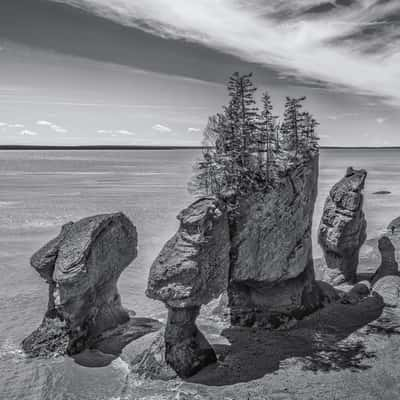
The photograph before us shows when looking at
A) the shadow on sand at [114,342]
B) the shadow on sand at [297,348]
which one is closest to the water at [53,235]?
the shadow on sand at [114,342]

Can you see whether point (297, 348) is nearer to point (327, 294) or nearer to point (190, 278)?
point (327, 294)

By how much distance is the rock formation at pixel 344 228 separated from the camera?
30016 millimetres

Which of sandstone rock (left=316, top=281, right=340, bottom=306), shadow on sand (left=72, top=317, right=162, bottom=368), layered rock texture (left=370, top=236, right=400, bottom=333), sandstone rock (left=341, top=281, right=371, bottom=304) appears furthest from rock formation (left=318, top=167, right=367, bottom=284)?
shadow on sand (left=72, top=317, right=162, bottom=368)

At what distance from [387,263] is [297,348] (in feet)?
41.4

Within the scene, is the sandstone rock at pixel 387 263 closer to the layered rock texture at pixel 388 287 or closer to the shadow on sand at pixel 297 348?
the layered rock texture at pixel 388 287

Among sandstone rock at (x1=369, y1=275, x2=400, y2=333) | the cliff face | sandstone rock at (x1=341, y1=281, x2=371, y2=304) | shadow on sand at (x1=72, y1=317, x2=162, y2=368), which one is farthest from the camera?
sandstone rock at (x1=341, y1=281, x2=371, y2=304)

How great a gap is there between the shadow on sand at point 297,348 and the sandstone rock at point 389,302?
0.52m

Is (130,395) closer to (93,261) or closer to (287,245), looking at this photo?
(93,261)

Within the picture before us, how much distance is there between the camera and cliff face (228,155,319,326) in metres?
22.3

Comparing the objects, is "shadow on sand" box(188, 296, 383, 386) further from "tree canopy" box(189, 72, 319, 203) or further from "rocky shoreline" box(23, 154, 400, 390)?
"tree canopy" box(189, 72, 319, 203)

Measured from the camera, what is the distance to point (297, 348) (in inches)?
853

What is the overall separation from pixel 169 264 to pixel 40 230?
1305 inches

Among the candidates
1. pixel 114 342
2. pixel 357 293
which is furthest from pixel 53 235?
pixel 357 293

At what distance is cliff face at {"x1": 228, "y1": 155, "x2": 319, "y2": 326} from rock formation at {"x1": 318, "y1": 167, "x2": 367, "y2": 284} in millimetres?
5363
